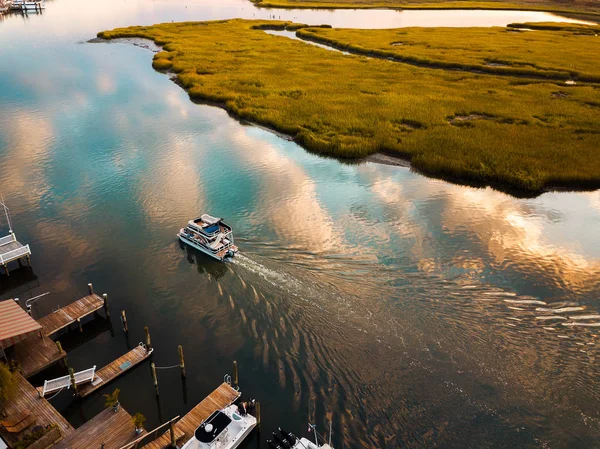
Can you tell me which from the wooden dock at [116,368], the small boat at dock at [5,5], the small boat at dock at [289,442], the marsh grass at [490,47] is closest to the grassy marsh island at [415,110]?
the marsh grass at [490,47]

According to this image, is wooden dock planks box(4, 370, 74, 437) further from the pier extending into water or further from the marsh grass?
the marsh grass

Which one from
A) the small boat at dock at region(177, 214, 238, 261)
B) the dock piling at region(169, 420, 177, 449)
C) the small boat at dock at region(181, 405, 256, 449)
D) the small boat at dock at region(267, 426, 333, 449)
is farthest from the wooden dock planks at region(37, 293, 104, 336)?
the small boat at dock at region(267, 426, 333, 449)

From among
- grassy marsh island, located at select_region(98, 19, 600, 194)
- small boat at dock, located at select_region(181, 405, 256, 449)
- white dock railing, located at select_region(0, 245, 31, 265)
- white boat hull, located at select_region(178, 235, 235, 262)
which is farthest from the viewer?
A: grassy marsh island, located at select_region(98, 19, 600, 194)

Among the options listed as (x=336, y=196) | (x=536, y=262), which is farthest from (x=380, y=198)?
(x=536, y=262)

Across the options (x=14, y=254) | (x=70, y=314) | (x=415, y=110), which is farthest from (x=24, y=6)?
(x=70, y=314)

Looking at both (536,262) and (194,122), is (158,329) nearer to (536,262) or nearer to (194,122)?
(536,262)

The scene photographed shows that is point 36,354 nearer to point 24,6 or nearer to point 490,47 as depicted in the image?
point 490,47

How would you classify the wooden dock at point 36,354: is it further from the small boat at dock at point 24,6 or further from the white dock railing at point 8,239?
the small boat at dock at point 24,6
